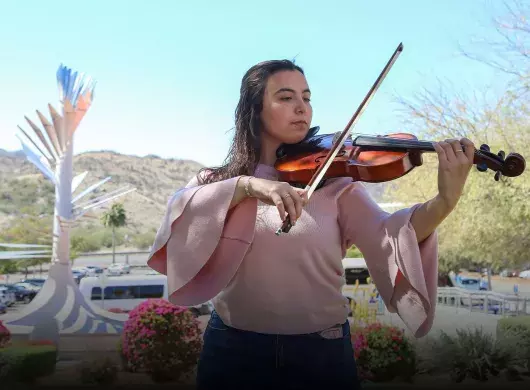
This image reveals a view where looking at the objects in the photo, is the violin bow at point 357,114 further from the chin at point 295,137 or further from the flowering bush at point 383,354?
the flowering bush at point 383,354

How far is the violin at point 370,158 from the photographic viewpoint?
4.42 feet

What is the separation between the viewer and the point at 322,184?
1.39 m

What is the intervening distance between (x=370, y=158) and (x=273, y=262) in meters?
0.34

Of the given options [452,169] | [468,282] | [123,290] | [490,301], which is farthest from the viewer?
[468,282]

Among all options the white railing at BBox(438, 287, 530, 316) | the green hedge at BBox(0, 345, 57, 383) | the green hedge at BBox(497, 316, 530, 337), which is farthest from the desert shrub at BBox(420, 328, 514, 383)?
the white railing at BBox(438, 287, 530, 316)

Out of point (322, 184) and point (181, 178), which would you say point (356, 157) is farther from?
point (181, 178)

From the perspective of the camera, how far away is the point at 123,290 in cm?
1622

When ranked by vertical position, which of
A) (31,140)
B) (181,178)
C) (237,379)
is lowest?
(237,379)

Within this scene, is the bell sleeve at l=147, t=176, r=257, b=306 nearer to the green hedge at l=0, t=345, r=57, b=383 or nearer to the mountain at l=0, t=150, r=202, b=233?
the green hedge at l=0, t=345, r=57, b=383

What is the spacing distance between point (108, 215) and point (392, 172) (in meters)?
40.3

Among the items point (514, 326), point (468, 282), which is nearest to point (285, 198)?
point (514, 326)

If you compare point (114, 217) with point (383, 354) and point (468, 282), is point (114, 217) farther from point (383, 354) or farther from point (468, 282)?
point (383, 354)

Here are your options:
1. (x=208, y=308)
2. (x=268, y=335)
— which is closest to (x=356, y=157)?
(x=268, y=335)

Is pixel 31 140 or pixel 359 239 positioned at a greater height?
pixel 31 140
